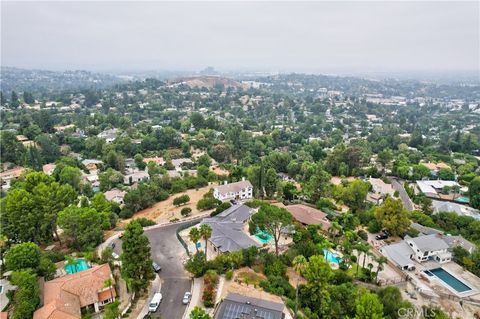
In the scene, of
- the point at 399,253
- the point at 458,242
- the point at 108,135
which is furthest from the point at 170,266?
the point at 108,135

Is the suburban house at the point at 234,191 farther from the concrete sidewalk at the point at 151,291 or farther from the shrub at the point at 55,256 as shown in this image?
the shrub at the point at 55,256

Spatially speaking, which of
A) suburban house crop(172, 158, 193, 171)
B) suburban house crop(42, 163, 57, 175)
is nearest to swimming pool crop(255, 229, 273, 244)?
suburban house crop(172, 158, 193, 171)

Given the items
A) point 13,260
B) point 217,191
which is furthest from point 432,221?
point 13,260

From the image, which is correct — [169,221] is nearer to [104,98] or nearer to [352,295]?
[352,295]

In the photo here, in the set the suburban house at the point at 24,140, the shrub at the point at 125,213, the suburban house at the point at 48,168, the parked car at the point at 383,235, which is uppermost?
the suburban house at the point at 24,140

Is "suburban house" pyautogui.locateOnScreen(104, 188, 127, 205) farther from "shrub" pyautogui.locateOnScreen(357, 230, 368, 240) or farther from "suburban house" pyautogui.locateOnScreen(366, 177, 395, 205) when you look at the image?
"suburban house" pyautogui.locateOnScreen(366, 177, 395, 205)

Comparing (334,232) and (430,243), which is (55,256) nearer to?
(334,232)

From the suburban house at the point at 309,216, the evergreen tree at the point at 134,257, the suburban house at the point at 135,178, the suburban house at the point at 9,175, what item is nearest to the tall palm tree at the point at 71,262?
the evergreen tree at the point at 134,257
